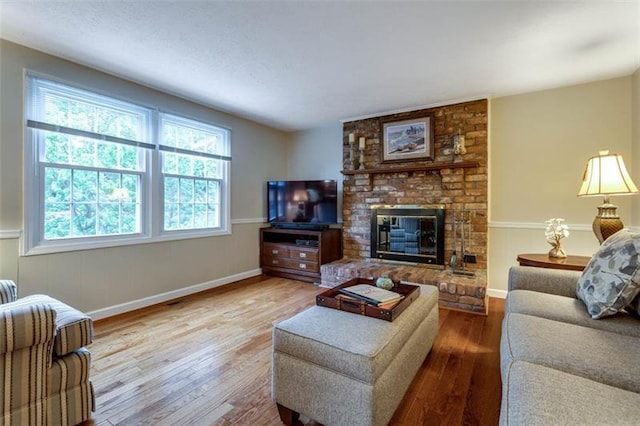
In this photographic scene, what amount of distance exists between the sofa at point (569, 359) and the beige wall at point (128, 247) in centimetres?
323

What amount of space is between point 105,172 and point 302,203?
2.42 m

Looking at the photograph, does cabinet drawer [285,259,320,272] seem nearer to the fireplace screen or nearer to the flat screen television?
the flat screen television

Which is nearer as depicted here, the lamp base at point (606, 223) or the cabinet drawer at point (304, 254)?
the lamp base at point (606, 223)

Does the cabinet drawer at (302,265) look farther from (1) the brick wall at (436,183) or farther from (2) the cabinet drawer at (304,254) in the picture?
(1) the brick wall at (436,183)

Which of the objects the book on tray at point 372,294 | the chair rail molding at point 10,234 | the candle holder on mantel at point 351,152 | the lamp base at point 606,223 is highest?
the candle holder on mantel at point 351,152

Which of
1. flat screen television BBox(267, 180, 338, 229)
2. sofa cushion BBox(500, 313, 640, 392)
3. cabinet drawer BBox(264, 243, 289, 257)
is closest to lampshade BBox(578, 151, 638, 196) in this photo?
sofa cushion BBox(500, 313, 640, 392)

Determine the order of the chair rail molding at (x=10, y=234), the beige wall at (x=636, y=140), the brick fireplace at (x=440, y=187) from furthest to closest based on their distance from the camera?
the brick fireplace at (x=440, y=187) → the beige wall at (x=636, y=140) → the chair rail molding at (x=10, y=234)

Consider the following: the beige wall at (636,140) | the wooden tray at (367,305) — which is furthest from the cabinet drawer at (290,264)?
the beige wall at (636,140)

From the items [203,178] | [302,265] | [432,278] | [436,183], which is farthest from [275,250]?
[436,183]

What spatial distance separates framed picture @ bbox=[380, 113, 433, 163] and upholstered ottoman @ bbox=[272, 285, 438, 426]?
267 cm

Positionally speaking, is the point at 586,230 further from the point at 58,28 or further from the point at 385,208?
the point at 58,28

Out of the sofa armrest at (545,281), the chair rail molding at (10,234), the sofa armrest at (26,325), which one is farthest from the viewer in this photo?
the chair rail molding at (10,234)

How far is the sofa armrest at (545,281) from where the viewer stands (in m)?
1.89

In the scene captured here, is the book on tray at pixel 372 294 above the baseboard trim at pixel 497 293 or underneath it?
above
